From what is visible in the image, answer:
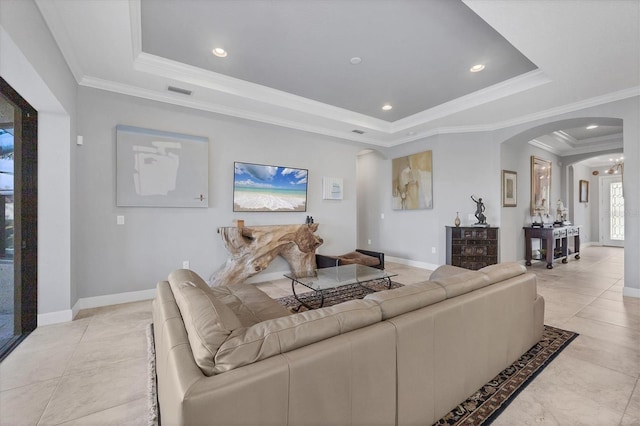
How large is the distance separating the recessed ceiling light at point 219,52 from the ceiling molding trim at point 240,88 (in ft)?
1.46

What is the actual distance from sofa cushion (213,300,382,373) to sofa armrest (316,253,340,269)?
10.6 ft

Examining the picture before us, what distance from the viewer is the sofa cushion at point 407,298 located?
1.38 metres

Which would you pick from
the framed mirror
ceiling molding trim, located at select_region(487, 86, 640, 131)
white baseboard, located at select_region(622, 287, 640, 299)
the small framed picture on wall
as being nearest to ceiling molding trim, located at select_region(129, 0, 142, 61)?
ceiling molding trim, located at select_region(487, 86, 640, 131)

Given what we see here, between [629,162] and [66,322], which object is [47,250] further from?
[629,162]

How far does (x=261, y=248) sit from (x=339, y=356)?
3.24 m

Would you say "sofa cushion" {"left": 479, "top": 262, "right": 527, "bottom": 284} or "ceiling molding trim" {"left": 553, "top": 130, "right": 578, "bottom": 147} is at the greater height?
"ceiling molding trim" {"left": 553, "top": 130, "right": 578, "bottom": 147}

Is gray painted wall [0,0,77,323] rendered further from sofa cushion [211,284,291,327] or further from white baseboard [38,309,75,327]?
sofa cushion [211,284,291,327]

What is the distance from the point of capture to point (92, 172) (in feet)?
10.8

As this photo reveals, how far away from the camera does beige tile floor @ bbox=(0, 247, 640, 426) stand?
1579 millimetres

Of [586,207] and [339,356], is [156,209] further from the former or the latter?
[586,207]

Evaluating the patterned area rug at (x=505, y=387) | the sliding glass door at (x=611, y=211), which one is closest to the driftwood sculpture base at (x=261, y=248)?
the patterned area rug at (x=505, y=387)

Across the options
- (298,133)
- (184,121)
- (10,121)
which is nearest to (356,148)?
(298,133)

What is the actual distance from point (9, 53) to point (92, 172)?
5.78ft

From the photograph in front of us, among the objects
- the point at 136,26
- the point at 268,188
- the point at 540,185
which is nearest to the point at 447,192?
the point at 540,185
